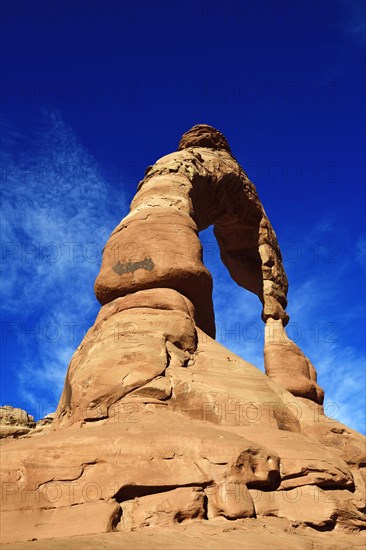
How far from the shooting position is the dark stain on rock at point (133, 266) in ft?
27.4

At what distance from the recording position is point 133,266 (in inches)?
333

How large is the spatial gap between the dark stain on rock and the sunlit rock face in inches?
1.0

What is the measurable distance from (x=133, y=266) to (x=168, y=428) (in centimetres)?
382

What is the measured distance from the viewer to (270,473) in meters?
5.32

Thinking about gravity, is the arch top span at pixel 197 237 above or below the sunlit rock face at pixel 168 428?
above

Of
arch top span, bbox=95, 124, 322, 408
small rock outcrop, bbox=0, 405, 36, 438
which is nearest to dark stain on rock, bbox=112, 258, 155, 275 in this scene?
arch top span, bbox=95, 124, 322, 408

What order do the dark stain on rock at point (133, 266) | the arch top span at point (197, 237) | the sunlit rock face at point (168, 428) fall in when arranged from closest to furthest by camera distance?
the sunlit rock face at point (168, 428), the dark stain on rock at point (133, 266), the arch top span at point (197, 237)

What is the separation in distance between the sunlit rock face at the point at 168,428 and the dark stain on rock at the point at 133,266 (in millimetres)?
25

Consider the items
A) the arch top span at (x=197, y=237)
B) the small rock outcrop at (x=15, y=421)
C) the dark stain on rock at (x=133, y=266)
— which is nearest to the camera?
the dark stain on rock at (x=133, y=266)

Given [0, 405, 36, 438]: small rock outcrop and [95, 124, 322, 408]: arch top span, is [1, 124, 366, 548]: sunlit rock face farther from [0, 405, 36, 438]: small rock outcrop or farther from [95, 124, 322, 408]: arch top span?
[0, 405, 36, 438]: small rock outcrop

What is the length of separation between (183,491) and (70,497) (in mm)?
1078

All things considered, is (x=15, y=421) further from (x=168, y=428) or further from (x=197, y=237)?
(x=168, y=428)

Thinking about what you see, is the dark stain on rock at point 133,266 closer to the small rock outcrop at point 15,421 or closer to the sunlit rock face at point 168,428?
the sunlit rock face at point 168,428

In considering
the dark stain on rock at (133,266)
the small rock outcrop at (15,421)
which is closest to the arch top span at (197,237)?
the dark stain on rock at (133,266)
